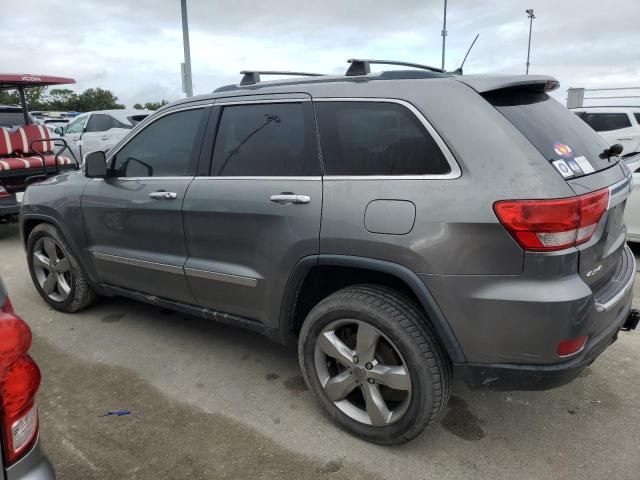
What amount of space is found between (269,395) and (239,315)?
1.68 ft

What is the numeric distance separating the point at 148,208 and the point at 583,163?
98.9 inches

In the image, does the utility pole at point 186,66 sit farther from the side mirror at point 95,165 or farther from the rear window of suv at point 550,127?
the rear window of suv at point 550,127

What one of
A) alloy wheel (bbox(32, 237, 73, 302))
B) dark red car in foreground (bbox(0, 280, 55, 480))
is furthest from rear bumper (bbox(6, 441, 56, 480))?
alloy wheel (bbox(32, 237, 73, 302))

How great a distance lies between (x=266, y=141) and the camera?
2875 mm

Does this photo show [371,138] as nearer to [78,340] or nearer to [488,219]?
[488,219]

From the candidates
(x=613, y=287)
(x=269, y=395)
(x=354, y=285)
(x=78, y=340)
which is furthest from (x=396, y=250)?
(x=78, y=340)

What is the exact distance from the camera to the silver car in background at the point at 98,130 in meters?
13.1

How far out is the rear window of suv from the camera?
88.5 inches

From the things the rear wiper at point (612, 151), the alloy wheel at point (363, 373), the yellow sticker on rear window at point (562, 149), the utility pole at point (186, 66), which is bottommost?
the alloy wheel at point (363, 373)

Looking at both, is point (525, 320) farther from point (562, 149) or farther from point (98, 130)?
point (98, 130)

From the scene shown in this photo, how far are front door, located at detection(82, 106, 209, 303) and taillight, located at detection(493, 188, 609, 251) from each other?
1.92 m

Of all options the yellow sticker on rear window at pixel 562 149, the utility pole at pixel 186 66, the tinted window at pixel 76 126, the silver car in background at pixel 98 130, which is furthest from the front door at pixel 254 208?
the tinted window at pixel 76 126

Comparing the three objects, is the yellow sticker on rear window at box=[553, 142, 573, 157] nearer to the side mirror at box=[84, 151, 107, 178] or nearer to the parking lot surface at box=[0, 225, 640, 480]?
the parking lot surface at box=[0, 225, 640, 480]

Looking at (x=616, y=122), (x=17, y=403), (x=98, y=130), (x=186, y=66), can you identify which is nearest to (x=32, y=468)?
(x=17, y=403)
